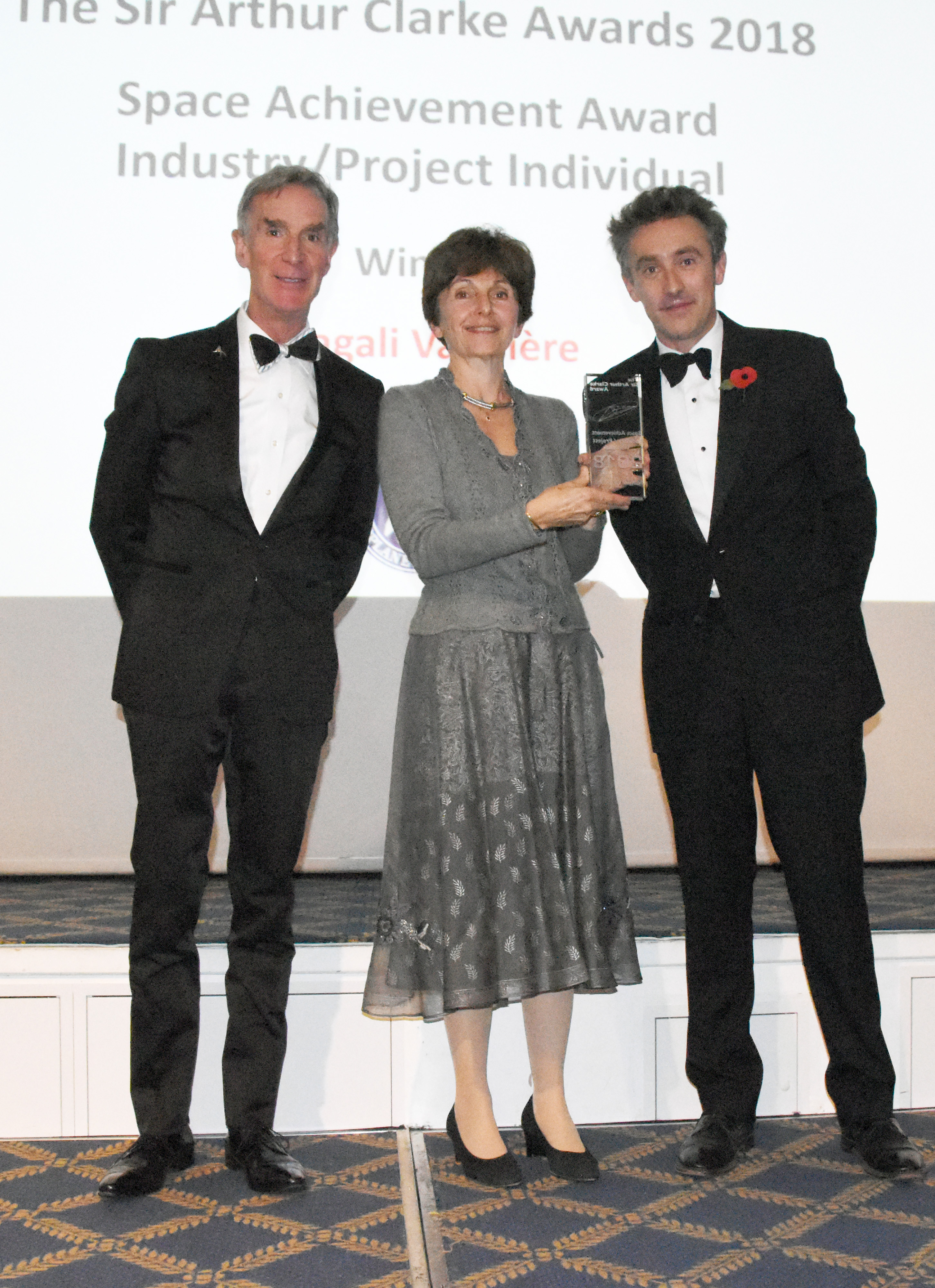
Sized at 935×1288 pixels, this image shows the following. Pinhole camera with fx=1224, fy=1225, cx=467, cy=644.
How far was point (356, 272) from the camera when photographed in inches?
149

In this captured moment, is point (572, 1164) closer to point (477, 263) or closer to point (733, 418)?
point (733, 418)

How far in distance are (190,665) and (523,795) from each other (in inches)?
24.5

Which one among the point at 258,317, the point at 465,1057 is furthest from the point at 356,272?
the point at 465,1057

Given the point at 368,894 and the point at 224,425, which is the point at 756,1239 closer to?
the point at 224,425

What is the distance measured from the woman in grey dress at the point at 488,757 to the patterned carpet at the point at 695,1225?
0.30ft

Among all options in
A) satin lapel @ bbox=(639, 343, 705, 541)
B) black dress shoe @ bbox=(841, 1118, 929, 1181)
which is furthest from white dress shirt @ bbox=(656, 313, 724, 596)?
black dress shoe @ bbox=(841, 1118, 929, 1181)

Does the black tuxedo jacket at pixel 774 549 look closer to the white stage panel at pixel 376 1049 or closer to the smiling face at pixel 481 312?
the smiling face at pixel 481 312

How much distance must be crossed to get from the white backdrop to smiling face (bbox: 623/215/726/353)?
4.86 feet

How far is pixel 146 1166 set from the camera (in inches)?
82.4

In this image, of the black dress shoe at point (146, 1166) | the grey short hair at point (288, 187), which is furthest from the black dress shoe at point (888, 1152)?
the grey short hair at point (288, 187)

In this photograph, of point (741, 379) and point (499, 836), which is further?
point (741, 379)

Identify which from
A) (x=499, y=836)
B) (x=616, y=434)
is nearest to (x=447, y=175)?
(x=616, y=434)

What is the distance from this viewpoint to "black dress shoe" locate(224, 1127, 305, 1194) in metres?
2.10

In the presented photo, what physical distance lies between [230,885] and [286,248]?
1139 millimetres
